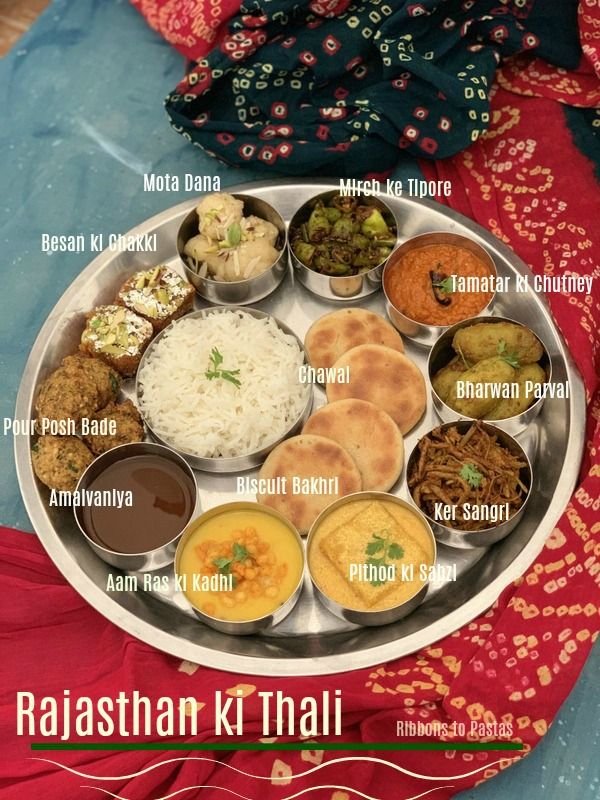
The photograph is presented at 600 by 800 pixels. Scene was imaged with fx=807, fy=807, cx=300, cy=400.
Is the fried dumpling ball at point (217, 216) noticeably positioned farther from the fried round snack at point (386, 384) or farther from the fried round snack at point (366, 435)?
the fried round snack at point (366, 435)

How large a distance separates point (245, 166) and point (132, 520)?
179 centimetres

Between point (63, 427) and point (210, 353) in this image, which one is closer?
point (63, 427)

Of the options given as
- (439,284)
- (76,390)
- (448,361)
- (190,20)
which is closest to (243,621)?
(76,390)

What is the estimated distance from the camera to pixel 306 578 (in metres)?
3.02

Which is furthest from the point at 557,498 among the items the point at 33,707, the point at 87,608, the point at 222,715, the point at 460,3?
the point at 460,3

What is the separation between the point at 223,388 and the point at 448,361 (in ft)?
3.06

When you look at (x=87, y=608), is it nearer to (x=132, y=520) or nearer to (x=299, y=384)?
(x=132, y=520)

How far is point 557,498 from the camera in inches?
118

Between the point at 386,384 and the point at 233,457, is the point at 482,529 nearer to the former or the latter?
the point at 386,384

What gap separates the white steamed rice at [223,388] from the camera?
314cm

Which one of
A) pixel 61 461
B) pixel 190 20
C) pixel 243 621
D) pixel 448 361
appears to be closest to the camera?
pixel 243 621

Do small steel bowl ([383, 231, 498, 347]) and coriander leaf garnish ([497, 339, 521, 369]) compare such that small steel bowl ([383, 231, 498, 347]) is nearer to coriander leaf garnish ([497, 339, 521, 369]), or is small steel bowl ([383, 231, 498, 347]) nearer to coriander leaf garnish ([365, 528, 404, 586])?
coriander leaf garnish ([497, 339, 521, 369])

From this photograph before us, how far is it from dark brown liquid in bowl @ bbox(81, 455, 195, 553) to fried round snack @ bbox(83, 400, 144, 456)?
8 centimetres

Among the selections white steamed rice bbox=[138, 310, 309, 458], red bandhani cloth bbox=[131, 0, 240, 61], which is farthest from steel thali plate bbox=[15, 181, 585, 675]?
red bandhani cloth bbox=[131, 0, 240, 61]
